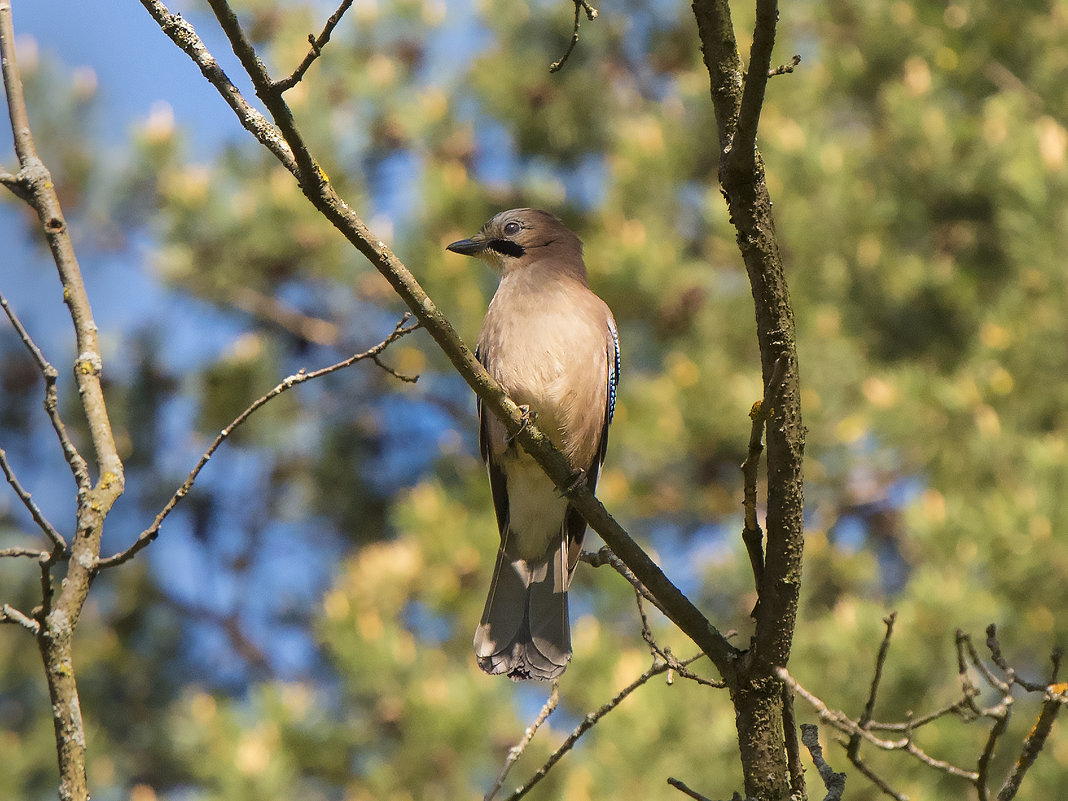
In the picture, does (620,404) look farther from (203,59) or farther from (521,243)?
(203,59)

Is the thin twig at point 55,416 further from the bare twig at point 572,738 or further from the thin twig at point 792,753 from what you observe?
the thin twig at point 792,753

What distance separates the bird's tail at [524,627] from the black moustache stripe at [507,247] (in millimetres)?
1343

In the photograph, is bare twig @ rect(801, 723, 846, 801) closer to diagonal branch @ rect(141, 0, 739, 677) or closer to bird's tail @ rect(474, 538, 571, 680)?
diagonal branch @ rect(141, 0, 739, 677)

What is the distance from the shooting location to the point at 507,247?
15.7 feet

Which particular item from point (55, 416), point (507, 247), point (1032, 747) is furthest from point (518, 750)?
point (507, 247)

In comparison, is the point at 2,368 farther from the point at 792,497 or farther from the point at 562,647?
the point at 792,497

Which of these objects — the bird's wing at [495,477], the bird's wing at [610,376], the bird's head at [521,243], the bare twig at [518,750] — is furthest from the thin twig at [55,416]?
the bird's head at [521,243]

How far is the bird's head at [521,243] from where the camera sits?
473 cm

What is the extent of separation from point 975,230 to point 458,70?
14.8 ft

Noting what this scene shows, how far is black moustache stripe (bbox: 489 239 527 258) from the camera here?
475cm

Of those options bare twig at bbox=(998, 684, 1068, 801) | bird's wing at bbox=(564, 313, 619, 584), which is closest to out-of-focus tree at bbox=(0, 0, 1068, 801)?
bird's wing at bbox=(564, 313, 619, 584)

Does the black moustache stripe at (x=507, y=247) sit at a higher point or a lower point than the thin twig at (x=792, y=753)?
higher

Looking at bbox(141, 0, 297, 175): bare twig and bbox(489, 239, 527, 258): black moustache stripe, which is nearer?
bbox(141, 0, 297, 175): bare twig

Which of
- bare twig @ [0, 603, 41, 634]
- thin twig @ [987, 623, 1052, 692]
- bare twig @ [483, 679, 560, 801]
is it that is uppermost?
thin twig @ [987, 623, 1052, 692]
